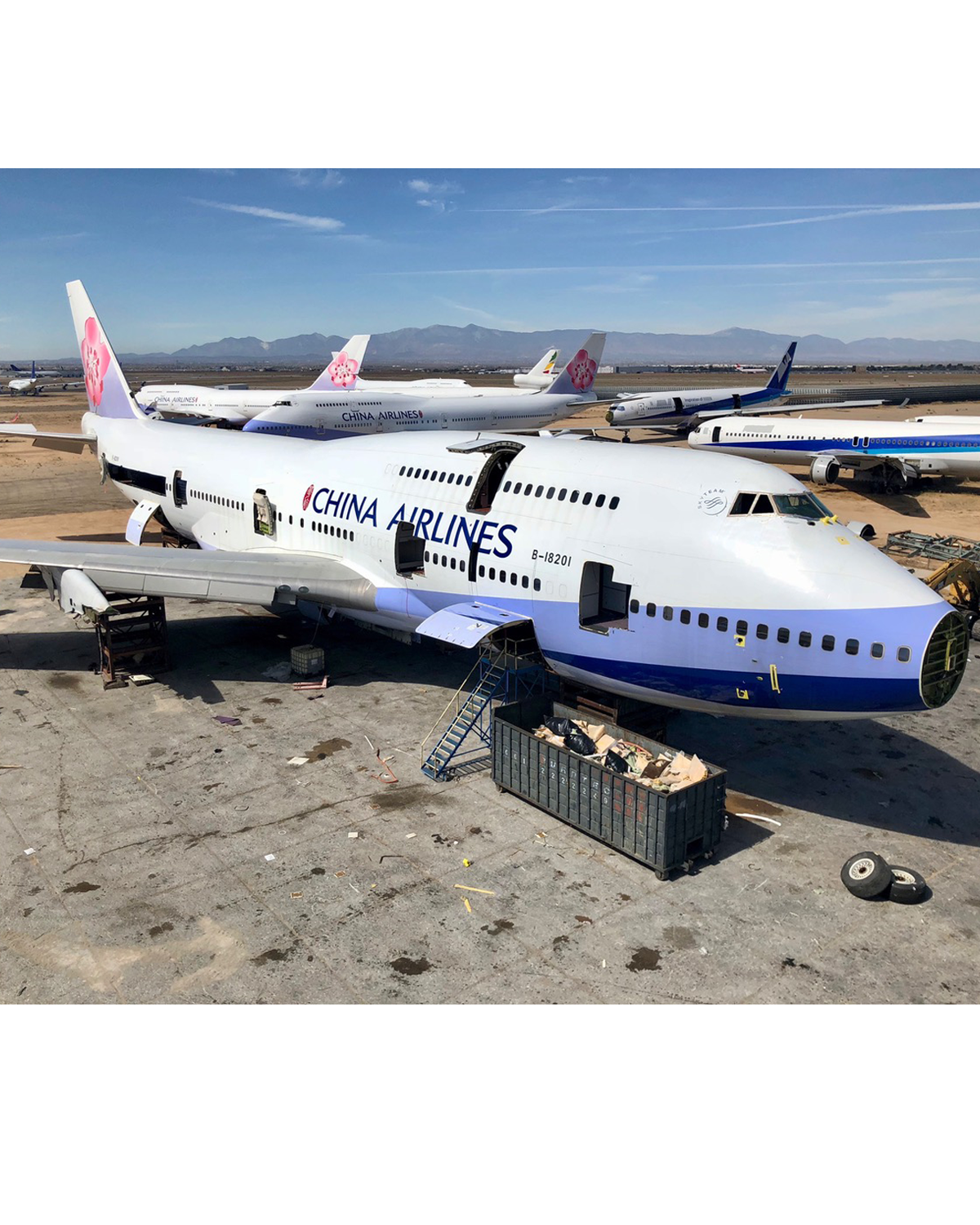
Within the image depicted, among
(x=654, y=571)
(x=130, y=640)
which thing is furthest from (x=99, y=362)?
(x=654, y=571)

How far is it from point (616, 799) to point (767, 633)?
4.38 metres

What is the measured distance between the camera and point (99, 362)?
40.9m

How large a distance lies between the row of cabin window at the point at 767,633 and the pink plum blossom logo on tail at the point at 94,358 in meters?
A: 33.2

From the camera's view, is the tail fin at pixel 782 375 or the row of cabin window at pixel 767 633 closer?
the row of cabin window at pixel 767 633

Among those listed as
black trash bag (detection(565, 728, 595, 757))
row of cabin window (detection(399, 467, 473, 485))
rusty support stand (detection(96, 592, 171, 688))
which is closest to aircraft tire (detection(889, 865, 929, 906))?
black trash bag (detection(565, 728, 595, 757))

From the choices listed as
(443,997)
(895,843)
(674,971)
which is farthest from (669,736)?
(443,997)

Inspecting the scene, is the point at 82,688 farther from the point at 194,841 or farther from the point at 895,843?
the point at 895,843

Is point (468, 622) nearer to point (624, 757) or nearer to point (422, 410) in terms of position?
point (624, 757)

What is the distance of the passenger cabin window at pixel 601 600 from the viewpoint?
1867cm

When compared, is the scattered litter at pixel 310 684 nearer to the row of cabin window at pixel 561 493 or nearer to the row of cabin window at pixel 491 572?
the row of cabin window at pixel 491 572

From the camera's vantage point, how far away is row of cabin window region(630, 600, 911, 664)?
15438 millimetres

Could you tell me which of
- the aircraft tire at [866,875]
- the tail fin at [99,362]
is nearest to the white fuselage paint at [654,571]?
the aircraft tire at [866,875]

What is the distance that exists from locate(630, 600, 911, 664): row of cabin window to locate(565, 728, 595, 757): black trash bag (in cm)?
296

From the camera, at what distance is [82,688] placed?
24734 millimetres
